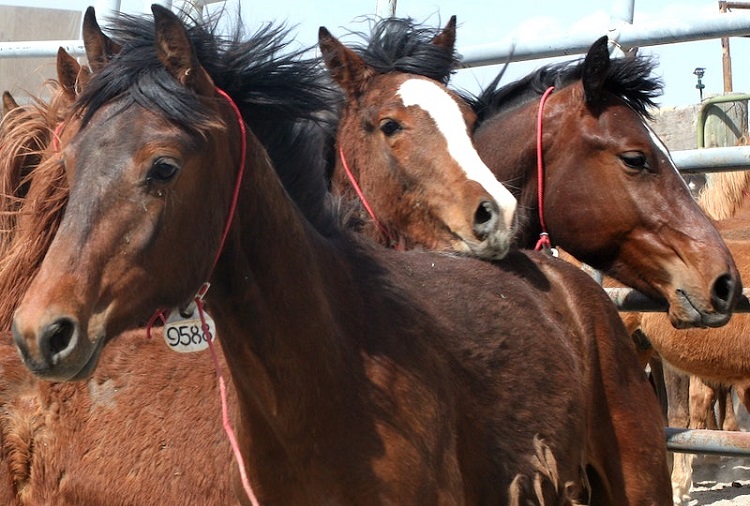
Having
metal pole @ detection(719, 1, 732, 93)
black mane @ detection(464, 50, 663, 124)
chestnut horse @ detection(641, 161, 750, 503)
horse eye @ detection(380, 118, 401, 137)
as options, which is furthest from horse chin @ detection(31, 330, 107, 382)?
metal pole @ detection(719, 1, 732, 93)

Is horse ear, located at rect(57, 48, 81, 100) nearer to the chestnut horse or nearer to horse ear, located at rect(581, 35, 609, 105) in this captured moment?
horse ear, located at rect(581, 35, 609, 105)

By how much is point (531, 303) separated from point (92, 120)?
181cm

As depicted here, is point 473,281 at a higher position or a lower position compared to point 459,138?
lower

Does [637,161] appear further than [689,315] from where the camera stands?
Yes

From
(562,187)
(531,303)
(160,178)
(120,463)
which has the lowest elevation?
(120,463)

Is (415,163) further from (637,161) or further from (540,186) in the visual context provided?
(637,161)

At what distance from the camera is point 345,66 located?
14.7ft

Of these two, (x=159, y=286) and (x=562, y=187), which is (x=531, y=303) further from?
(x=159, y=286)

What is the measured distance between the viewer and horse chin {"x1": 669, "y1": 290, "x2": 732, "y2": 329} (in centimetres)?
399

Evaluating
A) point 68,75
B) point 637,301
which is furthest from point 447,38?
point 68,75

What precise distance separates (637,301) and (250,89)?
2210 millimetres

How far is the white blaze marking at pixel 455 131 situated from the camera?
376 centimetres

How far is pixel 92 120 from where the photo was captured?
8.62ft

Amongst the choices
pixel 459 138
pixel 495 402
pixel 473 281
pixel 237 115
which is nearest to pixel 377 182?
pixel 459 138
